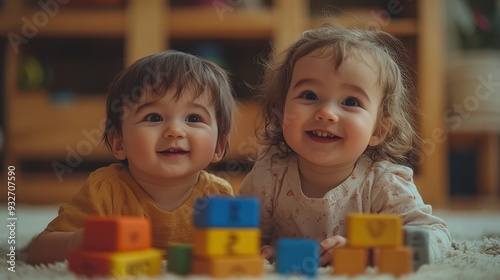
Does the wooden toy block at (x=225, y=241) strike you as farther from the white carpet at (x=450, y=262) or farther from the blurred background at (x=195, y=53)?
the blurred background at (x=195, y=53)

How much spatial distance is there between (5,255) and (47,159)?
5.16 feet

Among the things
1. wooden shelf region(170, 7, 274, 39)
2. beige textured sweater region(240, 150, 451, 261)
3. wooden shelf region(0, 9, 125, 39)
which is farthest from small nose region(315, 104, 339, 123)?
wooden shelf region(0, 9, 125, 39)

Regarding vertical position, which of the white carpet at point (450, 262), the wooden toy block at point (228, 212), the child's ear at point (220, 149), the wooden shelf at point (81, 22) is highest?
the wooden shelf at point (81, 22)

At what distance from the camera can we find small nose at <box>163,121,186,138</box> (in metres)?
0.90

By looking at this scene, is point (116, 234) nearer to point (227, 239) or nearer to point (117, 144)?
point (227, 239)

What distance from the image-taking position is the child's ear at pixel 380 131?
101 centimetres

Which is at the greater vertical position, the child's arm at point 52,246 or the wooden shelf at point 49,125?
the wooden shelf at point 49,125

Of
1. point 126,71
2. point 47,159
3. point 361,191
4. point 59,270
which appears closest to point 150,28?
point 47,159

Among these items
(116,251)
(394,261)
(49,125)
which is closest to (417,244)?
(394,261)

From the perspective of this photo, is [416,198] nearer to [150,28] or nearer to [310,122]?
[310,122]

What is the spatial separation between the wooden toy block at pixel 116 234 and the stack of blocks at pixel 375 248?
221mm

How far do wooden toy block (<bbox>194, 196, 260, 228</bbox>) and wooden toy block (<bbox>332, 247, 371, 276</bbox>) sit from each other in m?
0.11

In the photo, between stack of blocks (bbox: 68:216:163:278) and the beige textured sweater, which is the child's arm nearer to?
stack of blocks (bbox: 68:216:163:278)

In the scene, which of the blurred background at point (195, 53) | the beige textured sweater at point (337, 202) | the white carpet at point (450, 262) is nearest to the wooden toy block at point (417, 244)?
the white carpet at point (450, 262)
